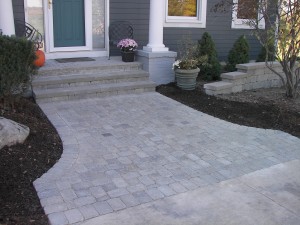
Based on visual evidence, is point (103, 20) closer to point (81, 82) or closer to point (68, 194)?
point (81, 82)

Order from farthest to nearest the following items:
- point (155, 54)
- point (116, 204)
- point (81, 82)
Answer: point (155, 54) → point (81, 82) → point (116, 204)

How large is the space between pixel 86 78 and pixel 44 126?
74.2 inches

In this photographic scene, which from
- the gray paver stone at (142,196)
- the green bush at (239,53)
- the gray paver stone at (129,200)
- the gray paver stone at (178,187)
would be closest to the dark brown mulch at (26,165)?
the gray paver stone at (129,200)

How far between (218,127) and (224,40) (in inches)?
200

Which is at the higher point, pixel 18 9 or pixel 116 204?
pixel 18 9

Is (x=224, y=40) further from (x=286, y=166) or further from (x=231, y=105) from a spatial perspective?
(x=286, y=166)

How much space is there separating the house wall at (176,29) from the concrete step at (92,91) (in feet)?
5.48

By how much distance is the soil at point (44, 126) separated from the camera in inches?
119

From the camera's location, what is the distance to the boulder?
3992 mm

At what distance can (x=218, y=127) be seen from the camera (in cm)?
513

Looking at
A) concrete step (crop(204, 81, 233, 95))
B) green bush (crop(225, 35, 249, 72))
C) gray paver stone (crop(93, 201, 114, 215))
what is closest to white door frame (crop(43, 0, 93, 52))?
concrete step (crop(204, 81, 233, 95))

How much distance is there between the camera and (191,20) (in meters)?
8.89

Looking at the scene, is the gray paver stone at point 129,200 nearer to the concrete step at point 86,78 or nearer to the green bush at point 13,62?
the green bush at point 13,62

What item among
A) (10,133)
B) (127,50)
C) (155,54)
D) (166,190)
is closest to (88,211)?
(166,190)
